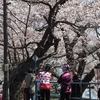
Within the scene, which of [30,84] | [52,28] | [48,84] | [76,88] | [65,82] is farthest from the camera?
[52,28]

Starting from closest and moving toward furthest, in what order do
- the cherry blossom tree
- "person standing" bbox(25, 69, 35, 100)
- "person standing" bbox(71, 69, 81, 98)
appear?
"person standing" bbox(71, 69, 81, 98) < "person standing" bbox(25, 69, 35, 100) < the cherry blossom tree

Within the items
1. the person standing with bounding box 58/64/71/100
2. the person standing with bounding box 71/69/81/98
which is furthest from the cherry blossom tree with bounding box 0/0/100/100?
the person standing with bounding box 58/64/71/100

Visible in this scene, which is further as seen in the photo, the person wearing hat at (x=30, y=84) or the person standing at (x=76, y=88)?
the person wearing hat at (x=30, y=84)

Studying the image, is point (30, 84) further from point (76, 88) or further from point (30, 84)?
point (76, 88)

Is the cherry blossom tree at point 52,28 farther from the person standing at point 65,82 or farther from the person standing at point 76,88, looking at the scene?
the person standing at point 65,82

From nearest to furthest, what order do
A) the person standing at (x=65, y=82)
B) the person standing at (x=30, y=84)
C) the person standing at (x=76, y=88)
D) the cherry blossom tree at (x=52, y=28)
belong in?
1. the person standing at (x=65, y=82)
2. the person standing at (x=76, y=88)
3. the person standing at (x=30, y=84)
4. the cherry blossom tree at (x=52, y=28)

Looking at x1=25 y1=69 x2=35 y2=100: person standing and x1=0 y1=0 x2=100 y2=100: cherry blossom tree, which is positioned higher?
x1=0 y1=0 x2=100 y2=100: cherry blossom tree

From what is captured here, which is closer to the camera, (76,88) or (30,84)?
(76,88)

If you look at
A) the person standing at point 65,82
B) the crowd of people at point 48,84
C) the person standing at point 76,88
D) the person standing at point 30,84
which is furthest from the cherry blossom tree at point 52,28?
the person standing at point 65,82

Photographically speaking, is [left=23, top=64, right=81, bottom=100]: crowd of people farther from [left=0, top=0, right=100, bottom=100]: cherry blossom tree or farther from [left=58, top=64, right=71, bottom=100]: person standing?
[left=0, top=0, right=100, bottom=100]: cherry blossom tree

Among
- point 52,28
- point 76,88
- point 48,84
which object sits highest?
point 52,28

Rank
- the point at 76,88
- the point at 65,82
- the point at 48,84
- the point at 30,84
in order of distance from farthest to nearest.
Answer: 1. the point at 30,84
2. the point at 76,88
3. the point at 48,84
4. the point at 65,82

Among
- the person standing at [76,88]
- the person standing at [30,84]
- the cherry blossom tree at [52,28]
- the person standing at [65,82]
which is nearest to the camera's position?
the person standing at [65,82]

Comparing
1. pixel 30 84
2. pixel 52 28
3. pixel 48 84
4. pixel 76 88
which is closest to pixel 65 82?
pixel 48 84
